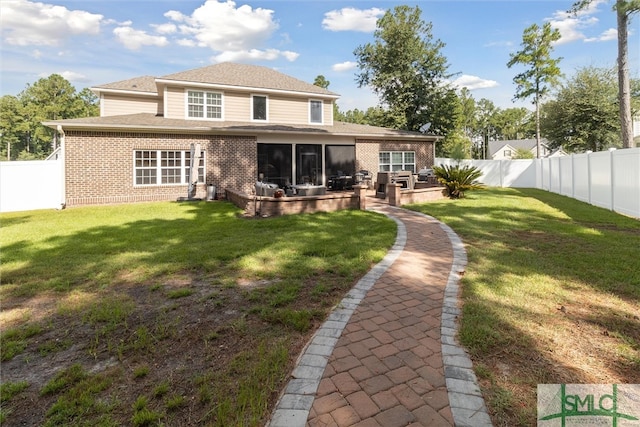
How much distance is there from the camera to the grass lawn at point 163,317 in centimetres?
244

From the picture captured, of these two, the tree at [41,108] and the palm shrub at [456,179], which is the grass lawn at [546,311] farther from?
the tree at [41,108]

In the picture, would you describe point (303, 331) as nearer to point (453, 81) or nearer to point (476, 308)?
point (476, 308)

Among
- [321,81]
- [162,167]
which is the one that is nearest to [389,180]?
[162,167]

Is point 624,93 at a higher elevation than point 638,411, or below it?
higher

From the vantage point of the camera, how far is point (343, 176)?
18062 millimetres

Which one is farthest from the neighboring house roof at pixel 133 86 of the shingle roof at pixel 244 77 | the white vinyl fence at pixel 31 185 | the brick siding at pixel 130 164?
the white vinyl fence at pixel 31 185

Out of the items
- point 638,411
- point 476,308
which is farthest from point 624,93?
point 638,411

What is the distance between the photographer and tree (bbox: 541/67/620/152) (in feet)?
94.1

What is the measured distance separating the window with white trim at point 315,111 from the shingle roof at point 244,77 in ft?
2.12

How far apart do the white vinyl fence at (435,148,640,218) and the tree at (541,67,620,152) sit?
12.3 meters

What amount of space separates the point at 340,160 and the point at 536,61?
70.4 feet

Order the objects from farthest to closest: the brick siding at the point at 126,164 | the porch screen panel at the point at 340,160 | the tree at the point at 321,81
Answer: the tree at the point at 321,81, the porch screen panel at the point at 340,160, the brick siding at the point at 126,164

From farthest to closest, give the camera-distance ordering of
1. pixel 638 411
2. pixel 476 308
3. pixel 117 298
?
pixel 117 298, pixel 476 308, pixel 638 411

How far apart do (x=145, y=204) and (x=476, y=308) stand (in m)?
12.9
